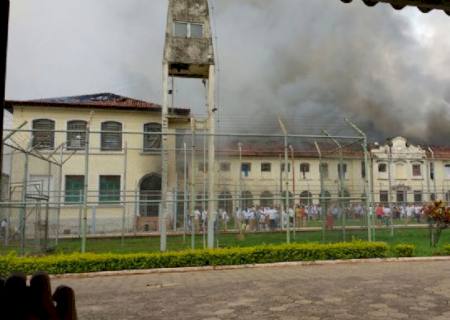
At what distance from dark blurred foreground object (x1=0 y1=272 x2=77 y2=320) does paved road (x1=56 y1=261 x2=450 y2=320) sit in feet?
16.7

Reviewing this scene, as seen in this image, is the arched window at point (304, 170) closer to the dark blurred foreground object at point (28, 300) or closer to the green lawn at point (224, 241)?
the green lawn at point (224, 241)

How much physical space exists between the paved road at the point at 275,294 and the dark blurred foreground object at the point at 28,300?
16.7 feet

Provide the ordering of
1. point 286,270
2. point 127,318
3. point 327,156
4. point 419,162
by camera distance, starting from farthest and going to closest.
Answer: point 419,162 < point 327,156 < point 286,270 < point 127,318

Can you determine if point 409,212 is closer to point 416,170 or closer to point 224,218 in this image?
point 416,170

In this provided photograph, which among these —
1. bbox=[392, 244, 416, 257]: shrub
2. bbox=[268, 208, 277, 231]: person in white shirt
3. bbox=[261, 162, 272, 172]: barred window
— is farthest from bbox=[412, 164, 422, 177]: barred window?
bbox=[392, 244, 416, 257]: shrub

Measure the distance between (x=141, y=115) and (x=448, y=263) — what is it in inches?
838

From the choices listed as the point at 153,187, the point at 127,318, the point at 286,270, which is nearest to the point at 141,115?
the point at 153,187

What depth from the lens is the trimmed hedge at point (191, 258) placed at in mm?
10750

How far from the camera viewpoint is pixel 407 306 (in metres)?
6.48

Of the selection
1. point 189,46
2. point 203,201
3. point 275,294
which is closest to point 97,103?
point 189,46

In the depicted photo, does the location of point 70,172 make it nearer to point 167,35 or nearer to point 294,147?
point 167,35

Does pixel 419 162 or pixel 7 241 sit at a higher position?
pixel 419 162

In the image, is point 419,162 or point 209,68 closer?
point 209,68

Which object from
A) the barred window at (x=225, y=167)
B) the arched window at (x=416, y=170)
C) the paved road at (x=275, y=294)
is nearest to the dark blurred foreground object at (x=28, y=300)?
the paved road at (x=275, y=294)
